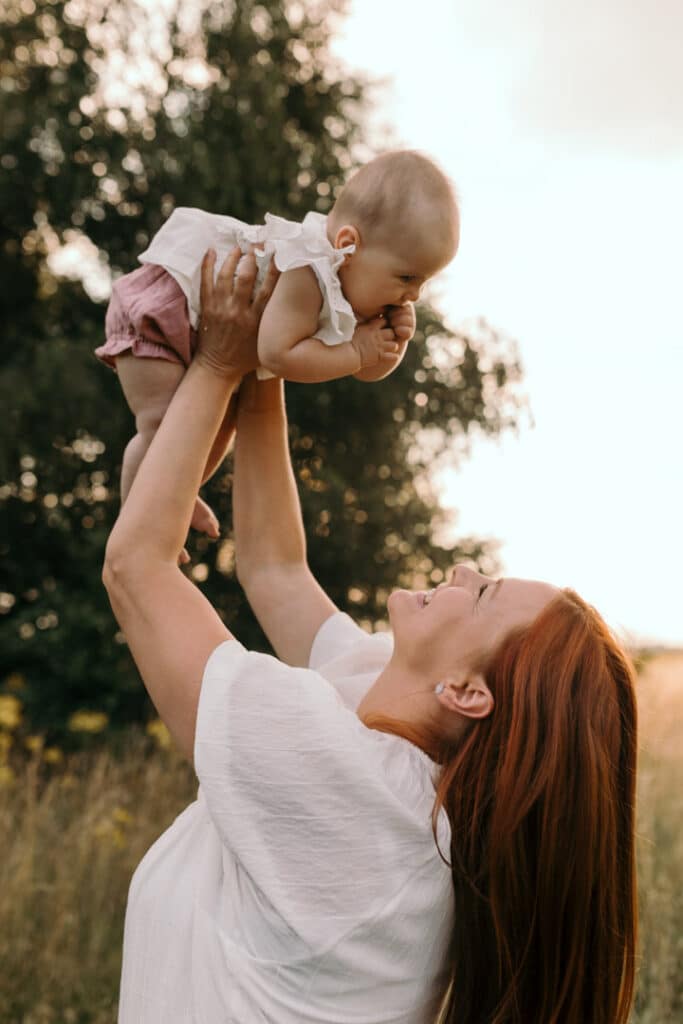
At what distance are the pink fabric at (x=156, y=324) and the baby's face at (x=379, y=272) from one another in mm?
345

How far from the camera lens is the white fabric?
1636mm

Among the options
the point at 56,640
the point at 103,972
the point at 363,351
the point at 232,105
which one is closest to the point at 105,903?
the point at 103,972

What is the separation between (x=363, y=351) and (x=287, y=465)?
293mm

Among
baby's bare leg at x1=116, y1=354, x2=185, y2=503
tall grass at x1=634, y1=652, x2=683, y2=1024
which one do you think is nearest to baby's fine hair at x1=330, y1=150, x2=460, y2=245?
baby's bare leg at x1=116, y1=354, x2=185, y2=503

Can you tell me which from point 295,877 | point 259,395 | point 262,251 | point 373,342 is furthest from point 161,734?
point 295,877

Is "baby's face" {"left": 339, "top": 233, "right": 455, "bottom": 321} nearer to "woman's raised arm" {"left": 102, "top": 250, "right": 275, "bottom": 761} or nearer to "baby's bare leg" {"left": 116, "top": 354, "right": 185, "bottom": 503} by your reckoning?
"woman's raised arm" {"left": 102, "top": 250, "right": 275, "bottom": 761}

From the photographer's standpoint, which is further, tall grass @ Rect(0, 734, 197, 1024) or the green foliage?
the green foliage

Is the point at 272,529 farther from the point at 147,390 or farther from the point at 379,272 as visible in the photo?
the point at 379,272

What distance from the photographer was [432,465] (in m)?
7.59

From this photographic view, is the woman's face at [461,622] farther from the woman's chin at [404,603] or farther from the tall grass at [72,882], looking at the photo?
the tall grass at [72,882]

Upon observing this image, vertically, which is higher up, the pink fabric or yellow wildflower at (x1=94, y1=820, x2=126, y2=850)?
the pink fabric

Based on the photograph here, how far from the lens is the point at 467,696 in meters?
1.85

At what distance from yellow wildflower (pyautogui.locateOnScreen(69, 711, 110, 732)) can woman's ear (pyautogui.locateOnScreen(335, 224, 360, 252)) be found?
512cm

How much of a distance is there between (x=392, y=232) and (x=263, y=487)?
0.60 meters
